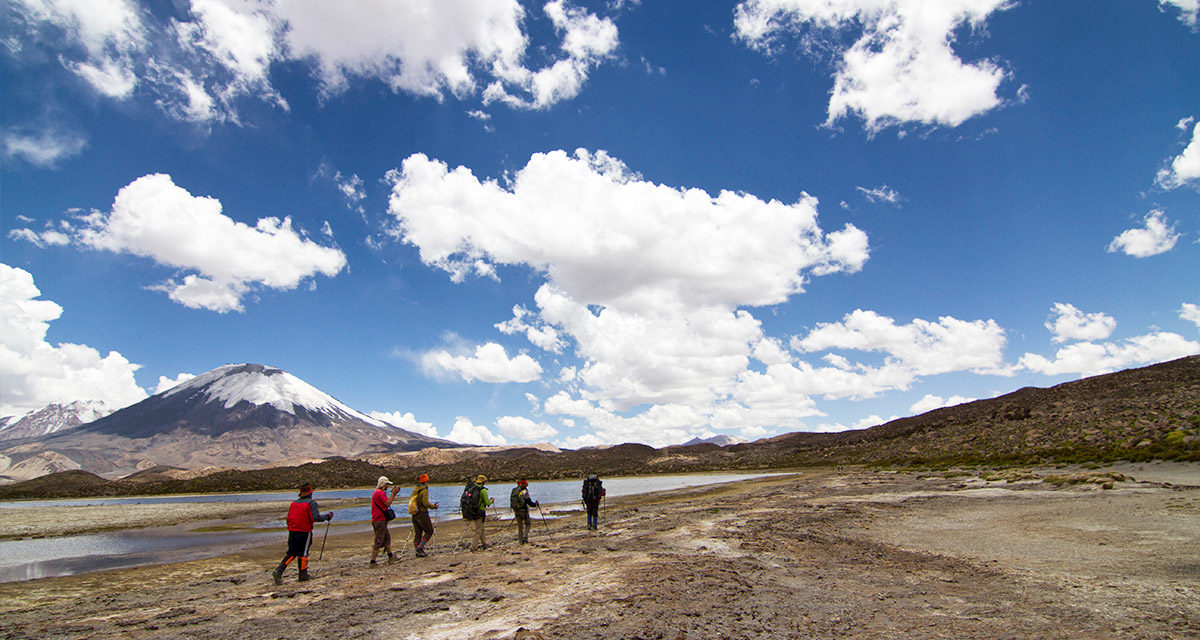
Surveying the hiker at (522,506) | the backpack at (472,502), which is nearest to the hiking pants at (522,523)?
the hiker at (522,506)

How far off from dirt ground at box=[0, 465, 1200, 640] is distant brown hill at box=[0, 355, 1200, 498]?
27868 millimetres

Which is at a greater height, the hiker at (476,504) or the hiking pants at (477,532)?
the hiker at (476,504)

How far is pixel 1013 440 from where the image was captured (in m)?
58.1

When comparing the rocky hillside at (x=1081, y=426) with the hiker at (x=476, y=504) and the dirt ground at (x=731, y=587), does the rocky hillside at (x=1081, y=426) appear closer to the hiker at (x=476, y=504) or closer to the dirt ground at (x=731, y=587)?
the dirt ground at (x=731, y=587)

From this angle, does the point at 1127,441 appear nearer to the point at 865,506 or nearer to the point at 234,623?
the point at 865,506

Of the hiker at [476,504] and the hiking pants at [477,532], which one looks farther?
the hiking pants at [477,532]

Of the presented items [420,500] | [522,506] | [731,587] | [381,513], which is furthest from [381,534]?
[731,587]

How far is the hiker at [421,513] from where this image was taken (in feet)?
57.6

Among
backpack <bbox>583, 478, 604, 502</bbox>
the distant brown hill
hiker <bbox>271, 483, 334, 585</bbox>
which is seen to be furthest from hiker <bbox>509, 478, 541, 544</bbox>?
the distant brown hill

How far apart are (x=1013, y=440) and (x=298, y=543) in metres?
69.5

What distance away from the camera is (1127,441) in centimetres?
4075

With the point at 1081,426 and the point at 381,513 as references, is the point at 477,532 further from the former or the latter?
the point at 1081,426

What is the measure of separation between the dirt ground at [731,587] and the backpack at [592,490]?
1.35m

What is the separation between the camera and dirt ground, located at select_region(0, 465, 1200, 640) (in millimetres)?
8383
